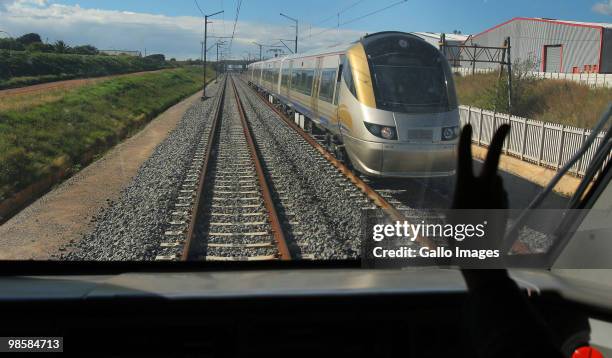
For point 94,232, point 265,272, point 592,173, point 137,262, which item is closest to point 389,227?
point 265,272

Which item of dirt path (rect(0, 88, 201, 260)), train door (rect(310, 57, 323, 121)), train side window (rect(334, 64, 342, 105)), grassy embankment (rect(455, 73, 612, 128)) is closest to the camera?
grassy embankment (rect(455, 73, 612, 128))

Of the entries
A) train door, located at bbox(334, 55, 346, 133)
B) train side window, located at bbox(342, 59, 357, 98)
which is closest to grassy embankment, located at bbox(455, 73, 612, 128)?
train side window, located at bbox(342, 59, 357, 98)

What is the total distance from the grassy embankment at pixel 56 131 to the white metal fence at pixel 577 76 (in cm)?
387

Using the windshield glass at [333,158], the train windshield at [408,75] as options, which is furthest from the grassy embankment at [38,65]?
the train windshield at [408,75]

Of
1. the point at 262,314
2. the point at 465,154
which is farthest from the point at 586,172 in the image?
the point at 262,314

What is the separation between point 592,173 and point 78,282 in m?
2.37

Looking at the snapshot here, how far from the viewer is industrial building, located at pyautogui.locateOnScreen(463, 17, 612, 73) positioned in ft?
10.3

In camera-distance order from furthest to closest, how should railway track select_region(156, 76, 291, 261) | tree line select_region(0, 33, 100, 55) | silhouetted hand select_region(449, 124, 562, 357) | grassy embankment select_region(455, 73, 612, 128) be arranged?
railway track select_region(156, 76, 291, 261) → grassy embankment select_region(455, 73, 612, 128) → tree line select_region(0, 33, 100, 55) → silhouetted hand select_region(449, 124, 562, 357)

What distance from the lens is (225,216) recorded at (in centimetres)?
677

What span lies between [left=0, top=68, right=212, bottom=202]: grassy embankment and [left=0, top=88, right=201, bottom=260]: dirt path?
0.32 metres

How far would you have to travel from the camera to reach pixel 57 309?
88.7 inches

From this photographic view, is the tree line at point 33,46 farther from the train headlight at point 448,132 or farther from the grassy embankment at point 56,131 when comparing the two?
the train headlight at point 448,132

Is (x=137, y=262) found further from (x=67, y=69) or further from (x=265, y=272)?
(x=67, y=69)

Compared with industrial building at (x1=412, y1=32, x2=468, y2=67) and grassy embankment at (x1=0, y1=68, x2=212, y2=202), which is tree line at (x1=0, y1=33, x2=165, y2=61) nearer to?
grassy embankment at (x1=0, y1=68, x2=212, y2=202)
